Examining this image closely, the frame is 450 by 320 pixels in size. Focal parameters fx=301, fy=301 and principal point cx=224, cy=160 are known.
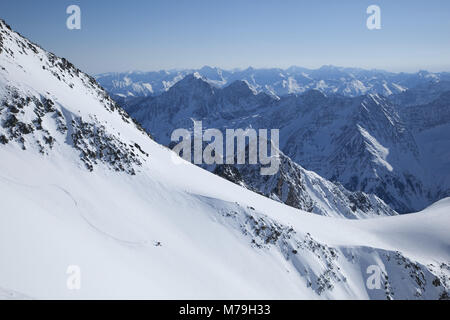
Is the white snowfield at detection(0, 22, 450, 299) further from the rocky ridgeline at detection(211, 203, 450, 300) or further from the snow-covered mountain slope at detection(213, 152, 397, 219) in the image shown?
the snow-covered mountain slope at detection(213, 152, 397, 219)

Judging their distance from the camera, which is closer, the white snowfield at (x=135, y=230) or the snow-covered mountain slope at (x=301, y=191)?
the white snowfield at (x=135, y=230)

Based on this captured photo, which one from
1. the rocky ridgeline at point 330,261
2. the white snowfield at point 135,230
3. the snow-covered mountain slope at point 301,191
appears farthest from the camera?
the snow-covered mountain slope at point 301,191

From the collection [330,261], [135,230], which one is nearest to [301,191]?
[330,261]

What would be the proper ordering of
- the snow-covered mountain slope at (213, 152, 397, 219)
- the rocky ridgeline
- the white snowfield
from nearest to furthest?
the white snowfield, the rocky ridgeline, the snow-covered mountain slope at (213, 152, 397, 219)

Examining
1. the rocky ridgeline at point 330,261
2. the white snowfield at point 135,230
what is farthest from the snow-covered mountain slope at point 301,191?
the rocky ridgeline at point 330,261

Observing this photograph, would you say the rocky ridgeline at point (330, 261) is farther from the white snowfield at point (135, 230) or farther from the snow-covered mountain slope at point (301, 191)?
the snow-covered mountain slope at point (301, 191)

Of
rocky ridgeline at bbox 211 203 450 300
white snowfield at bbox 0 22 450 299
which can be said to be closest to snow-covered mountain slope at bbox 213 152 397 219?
white snowfield at bbox 0 22 450 299

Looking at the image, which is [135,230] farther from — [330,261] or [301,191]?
[301,191]
